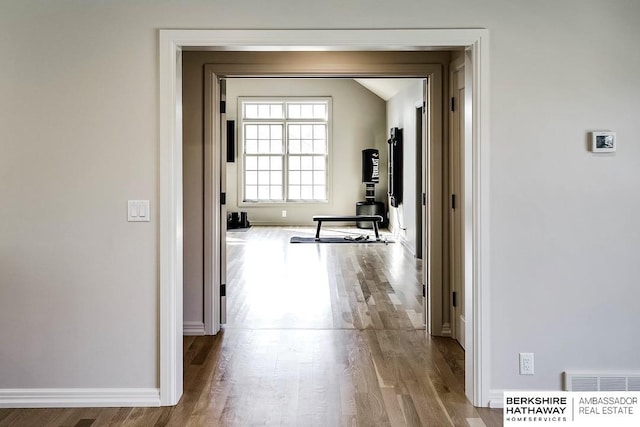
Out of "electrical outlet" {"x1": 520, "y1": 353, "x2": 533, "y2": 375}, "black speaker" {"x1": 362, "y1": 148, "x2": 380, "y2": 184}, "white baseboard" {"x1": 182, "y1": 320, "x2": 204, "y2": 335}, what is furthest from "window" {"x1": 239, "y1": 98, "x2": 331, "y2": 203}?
"electrical outlet" {"x1": 520, "y1": 353, "x2": 533, "y2": 375}

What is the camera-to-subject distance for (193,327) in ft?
14.7

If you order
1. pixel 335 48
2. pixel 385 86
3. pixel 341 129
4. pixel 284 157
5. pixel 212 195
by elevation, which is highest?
pixel 385 86

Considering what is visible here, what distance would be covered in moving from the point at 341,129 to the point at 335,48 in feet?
32.6

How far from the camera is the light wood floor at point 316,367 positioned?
2.91m

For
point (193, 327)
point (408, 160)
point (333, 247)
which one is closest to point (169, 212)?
point (193, 327)

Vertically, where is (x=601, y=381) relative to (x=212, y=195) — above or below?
below

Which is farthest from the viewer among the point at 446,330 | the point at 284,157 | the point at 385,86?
the point at 284,157

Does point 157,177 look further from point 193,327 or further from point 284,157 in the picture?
point 284,157

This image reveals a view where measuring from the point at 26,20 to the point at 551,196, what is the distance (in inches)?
117

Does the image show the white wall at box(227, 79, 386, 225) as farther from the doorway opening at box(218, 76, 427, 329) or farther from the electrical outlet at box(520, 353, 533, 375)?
the electrical outlet at box(520, 353, 533, 375)

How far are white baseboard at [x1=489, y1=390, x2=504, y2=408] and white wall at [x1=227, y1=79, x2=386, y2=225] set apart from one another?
992 cm

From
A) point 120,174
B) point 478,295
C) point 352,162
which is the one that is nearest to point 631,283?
point 478,295

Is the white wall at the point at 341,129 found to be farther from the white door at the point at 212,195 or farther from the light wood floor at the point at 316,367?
the white door at the point at 212,195

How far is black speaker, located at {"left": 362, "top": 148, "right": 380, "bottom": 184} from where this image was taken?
39.1 feet
